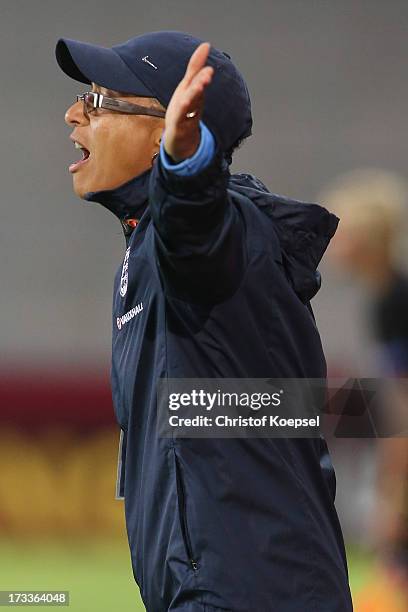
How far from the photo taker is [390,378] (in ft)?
13.3

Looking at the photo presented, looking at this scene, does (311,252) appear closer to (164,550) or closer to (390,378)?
(164,550)

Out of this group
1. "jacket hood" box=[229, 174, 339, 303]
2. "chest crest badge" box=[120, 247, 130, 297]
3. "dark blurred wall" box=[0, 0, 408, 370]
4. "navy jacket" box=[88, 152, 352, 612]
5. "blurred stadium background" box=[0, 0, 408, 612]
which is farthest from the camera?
"dark blurred wall" box=[0, 0, 408, 370]

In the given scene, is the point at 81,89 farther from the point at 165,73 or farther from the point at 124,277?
the point at 124,277

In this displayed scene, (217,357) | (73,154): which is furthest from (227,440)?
(73,154)

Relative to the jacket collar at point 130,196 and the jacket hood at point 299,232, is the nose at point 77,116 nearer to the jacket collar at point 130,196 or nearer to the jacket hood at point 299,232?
the jacket collar at point 130,196

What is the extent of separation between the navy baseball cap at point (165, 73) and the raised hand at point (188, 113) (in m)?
0.47

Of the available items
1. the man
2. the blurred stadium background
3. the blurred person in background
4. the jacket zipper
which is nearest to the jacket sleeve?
the man

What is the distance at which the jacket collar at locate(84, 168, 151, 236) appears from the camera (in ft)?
7.87

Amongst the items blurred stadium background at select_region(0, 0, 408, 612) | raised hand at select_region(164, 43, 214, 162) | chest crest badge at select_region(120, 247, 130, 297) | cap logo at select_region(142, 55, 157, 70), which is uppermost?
blurred stadium background at select_region(0, 0, 408, 612)

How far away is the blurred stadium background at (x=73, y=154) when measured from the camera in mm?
8352

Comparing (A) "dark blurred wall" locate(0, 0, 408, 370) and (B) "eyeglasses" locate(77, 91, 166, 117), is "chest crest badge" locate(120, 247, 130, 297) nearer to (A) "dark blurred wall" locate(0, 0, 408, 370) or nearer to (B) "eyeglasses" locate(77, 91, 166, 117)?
(B) "eyeglasses" locate(77, 91, 166, 117)

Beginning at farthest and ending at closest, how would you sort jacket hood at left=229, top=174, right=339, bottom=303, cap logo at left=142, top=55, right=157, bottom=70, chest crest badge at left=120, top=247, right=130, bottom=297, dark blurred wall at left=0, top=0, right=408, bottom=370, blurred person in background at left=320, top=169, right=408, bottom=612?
dark blurred wall at left=0, top=0, right=408, bottom=370 < blurred person in background at left=320, top=169, right=408, bottom=612 < cap logo at left=142, top=55, right=157, bottom=70 < chest crest badge at left=120, top=247, right=130, bottom=297 < jacket hood at left=229, top=174, right=339, bottom=303

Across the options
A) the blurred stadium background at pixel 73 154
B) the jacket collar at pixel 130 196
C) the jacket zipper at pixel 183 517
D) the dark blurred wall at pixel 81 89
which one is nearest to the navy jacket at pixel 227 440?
the jacket zipper at pixel 183 517

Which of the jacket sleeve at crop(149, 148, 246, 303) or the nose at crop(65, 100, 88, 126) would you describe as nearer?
the jacket sleeve at crop(149, 148, 246, 303)
